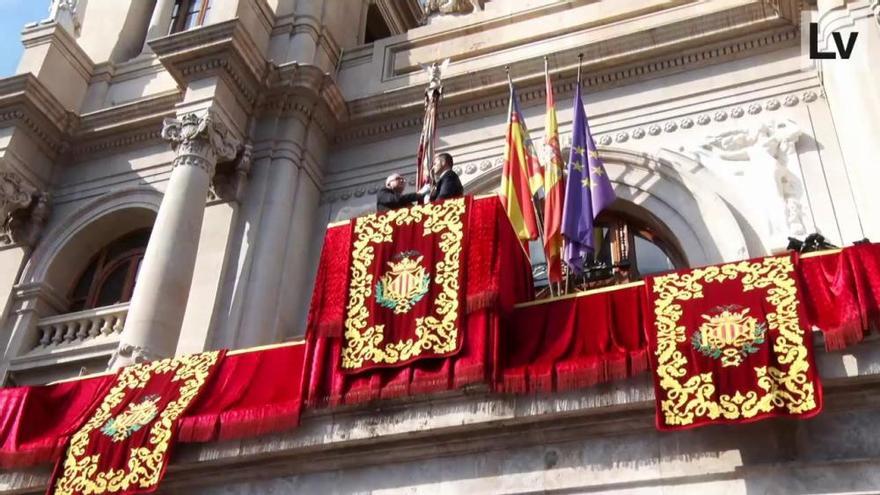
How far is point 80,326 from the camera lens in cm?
1337

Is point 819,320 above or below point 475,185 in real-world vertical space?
below

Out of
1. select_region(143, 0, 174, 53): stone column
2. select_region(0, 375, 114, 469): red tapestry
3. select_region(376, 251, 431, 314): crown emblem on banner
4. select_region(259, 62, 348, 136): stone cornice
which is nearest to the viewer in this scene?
select_region(376, 251, 431, 314): crown emblem on banner

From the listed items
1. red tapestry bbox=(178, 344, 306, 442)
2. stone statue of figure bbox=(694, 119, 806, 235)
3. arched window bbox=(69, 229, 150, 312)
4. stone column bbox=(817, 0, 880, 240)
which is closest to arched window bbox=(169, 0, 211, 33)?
arched window bbox=(69, 229, 150, 312)

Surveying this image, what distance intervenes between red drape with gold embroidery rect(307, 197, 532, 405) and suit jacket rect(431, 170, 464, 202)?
66 cm

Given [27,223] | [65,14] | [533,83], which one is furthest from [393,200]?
[65,14]

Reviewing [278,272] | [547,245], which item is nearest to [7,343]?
[278,272]

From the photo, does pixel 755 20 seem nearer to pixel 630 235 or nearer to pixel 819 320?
pixel 630 235

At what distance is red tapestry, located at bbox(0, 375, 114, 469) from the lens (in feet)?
Answer: 30.8

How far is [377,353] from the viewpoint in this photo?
883 centimetres

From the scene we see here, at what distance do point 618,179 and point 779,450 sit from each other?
207 inches

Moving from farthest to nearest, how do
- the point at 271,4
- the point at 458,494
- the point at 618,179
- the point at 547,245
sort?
1. the point at 271,4
2. the point at 618,179
3. the point at 547,245
4. the point at 458,494

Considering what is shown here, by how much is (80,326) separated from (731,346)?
918 cm

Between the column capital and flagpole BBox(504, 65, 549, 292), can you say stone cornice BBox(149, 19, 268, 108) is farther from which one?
flagpole BBox(504, 65, 549, 292)

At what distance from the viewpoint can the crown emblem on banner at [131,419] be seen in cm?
914
